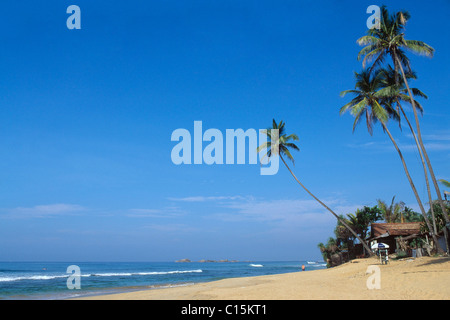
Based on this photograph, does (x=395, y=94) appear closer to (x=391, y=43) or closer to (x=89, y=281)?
(x=391, y=43)

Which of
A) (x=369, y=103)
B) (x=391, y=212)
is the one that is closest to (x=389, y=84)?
(x=369, y=103)

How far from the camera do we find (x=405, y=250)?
1031 inches

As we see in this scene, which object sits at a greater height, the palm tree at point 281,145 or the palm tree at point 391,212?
the palm tree at point 281,145

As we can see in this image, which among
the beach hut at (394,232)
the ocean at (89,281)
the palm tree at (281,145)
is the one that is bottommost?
the ocean at (89,281)

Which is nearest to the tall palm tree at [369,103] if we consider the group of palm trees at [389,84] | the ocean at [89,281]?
the group of palm trees at [389,84]

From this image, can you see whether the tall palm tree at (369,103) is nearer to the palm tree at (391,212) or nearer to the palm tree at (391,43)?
the palm tree at (391,43)

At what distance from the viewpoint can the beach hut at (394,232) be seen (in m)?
28.5

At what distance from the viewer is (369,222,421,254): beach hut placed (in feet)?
93.4

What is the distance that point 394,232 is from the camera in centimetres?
2869

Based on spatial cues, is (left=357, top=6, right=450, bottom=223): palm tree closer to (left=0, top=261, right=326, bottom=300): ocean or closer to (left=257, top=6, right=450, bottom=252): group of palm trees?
(left=257, top=6, right=450, bottom=252): group of palm trees

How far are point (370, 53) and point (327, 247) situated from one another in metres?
29.4
